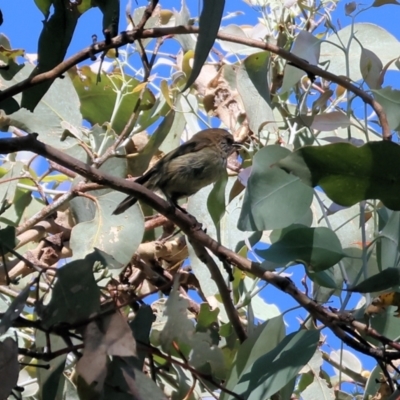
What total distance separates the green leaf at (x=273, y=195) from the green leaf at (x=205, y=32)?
34cm

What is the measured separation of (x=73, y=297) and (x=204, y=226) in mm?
939

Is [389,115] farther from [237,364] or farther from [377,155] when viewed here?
[237,364]

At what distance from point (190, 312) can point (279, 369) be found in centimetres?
79

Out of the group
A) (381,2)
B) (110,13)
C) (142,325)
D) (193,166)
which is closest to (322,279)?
(142,325)

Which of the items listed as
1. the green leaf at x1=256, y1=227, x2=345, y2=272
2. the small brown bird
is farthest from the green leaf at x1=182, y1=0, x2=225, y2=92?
the small brown bird

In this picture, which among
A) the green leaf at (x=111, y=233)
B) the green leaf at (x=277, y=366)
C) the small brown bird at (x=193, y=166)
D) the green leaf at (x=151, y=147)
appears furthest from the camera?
the small brown bird at (x=193, y=166)

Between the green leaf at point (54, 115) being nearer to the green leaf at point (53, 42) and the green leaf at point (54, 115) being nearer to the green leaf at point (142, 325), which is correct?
the green leaf at point (53, 42)

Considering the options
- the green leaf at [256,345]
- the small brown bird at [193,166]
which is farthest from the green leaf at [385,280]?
the small brown bird at [193,166]

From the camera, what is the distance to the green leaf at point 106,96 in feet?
8.05

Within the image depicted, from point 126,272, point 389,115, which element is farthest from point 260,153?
point 126,272

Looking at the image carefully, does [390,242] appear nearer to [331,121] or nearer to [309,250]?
[309,250]

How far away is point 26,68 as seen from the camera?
2273 millimetres

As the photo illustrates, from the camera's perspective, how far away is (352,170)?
1438 mm

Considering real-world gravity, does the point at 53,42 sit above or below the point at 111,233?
above
